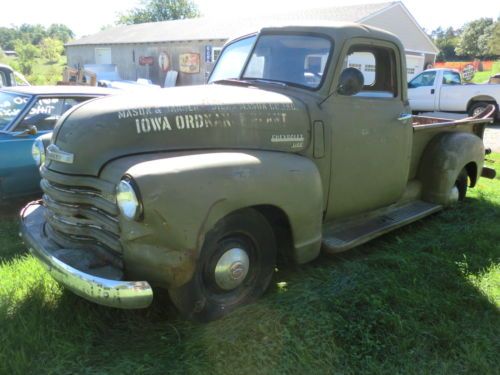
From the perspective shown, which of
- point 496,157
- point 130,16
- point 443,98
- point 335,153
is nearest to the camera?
point 335,153

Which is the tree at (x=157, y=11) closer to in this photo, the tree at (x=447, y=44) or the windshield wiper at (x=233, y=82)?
the tree at (x=447, y=44)

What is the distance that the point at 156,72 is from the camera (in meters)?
24.6

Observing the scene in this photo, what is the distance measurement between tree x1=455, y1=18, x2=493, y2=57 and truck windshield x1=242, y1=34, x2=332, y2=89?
60.5m

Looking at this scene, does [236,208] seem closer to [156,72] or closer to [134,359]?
[134,359]

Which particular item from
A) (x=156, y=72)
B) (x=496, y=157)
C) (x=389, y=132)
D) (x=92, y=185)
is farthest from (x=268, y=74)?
(x=156, y=72)

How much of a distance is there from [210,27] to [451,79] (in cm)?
1376

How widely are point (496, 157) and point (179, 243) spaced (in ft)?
27.4

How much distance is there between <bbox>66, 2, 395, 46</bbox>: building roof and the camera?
784 inches

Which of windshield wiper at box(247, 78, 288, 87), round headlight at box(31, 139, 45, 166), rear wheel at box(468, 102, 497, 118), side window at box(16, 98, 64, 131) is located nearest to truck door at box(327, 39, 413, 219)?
windshield wiper at box(247, 78, 288, 87)

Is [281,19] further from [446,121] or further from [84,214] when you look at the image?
[84,214]

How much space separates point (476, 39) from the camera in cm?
6044

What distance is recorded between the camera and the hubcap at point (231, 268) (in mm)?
2848

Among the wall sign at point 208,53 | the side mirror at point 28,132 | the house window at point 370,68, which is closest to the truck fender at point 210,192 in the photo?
the house window at point 370,68

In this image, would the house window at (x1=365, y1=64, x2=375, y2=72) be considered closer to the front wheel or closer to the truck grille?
the front wheel
